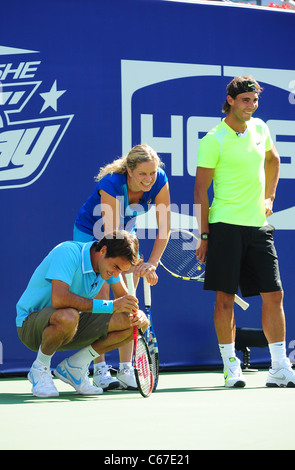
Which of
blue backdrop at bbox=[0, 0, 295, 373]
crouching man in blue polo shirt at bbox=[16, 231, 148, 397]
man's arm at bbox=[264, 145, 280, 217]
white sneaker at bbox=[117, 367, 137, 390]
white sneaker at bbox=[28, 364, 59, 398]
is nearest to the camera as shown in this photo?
crouching man in blue polo shirt at bbox=[16, 231, 148, 397]

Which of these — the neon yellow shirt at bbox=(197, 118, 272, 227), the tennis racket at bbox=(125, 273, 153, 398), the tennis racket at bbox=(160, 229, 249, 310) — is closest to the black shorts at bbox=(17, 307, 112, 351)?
the tennis racket at bbox=(125, 273, 153, 398)

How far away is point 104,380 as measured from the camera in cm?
407

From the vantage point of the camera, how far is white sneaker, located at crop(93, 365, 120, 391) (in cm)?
405

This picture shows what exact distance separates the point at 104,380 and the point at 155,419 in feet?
4.17

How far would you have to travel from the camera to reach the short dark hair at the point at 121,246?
3.42m

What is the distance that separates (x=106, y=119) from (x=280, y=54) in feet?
4.32

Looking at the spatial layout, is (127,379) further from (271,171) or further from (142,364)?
(271,171)

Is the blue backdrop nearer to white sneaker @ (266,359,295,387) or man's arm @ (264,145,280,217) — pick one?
man's arm @ (264,145,280,217)

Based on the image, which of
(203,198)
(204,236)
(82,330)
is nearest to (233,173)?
(203,198)

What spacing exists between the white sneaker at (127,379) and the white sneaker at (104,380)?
0.08ft

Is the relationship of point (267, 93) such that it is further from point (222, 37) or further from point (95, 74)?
point (95, 74)

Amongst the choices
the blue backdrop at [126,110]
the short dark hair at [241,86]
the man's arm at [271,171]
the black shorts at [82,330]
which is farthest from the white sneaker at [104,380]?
the short dark hair at [241,86]

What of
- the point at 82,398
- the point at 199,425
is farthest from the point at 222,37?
the point at 199,425

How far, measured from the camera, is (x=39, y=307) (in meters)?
3.81
